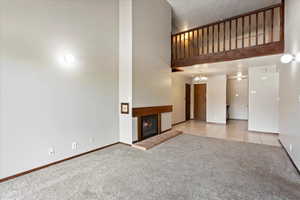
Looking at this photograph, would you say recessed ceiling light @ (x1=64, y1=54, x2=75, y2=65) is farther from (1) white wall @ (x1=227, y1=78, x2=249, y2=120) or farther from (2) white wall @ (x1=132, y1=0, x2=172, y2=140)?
(1) white wall @ (x1=227, y1=78, x2=249, y2=120)

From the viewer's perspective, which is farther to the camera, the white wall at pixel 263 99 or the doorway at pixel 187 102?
the doorway at pixel 187 102

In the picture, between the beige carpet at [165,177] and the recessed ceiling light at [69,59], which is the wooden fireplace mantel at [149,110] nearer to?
the beige carpet at [165,177]

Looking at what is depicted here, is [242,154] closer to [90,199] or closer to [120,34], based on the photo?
[90,199]

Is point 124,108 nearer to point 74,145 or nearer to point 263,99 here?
point 74,145

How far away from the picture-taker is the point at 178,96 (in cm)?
684

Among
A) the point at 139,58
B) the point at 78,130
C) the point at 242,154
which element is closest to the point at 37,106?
the point at 78,130

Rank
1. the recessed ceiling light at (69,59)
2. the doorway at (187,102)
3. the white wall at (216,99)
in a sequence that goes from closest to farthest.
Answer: the recessed ceiling light at (69,59)
the white wall at (216,99)
the doorway at (187,102)

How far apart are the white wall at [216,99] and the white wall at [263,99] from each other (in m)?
1.57

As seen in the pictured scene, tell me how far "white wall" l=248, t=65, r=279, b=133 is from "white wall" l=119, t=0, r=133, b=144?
459cm

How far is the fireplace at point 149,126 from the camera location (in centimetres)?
418

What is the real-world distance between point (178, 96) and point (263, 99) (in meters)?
3.27

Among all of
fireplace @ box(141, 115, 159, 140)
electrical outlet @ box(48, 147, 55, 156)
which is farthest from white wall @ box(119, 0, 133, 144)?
electrical outlet @ box(48, 147, 55, 156)

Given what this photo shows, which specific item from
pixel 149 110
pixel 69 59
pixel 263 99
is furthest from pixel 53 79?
pixel 263 99

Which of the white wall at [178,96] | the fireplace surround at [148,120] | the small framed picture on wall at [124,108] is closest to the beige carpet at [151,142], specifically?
the fireplace surround at [148,120]
